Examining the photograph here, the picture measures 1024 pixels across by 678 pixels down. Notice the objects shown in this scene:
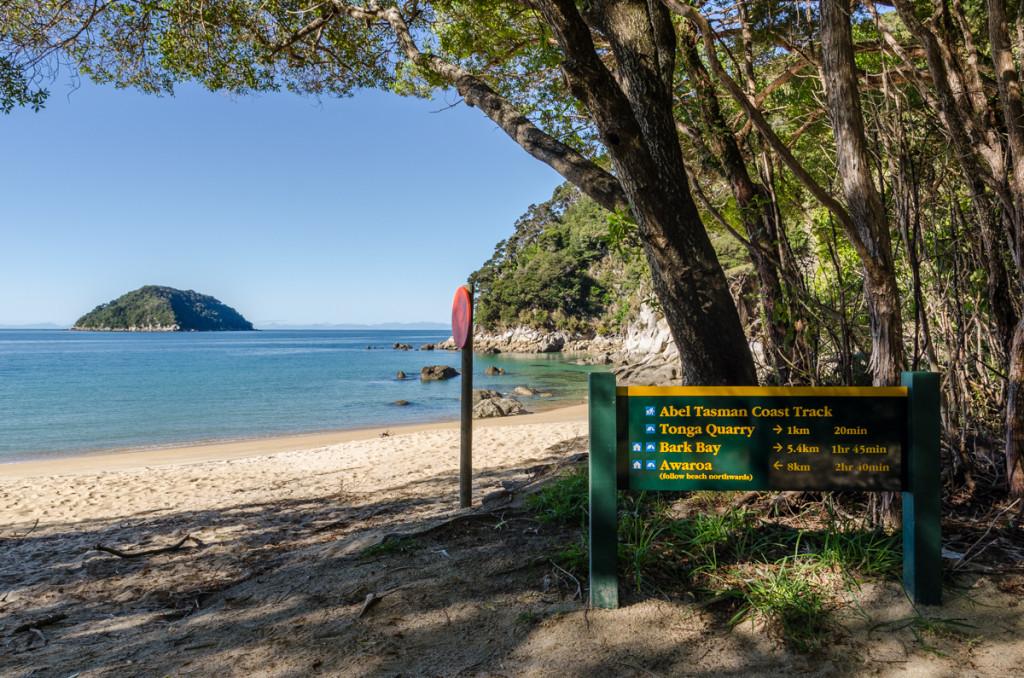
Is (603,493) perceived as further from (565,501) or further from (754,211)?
(754,211)

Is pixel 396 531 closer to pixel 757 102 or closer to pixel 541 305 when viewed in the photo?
pixel 757 102

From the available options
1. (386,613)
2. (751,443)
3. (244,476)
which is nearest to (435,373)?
(244,476)

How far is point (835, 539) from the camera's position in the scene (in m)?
3.09

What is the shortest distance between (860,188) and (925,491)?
158 centimetres

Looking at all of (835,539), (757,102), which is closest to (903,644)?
(835,539)

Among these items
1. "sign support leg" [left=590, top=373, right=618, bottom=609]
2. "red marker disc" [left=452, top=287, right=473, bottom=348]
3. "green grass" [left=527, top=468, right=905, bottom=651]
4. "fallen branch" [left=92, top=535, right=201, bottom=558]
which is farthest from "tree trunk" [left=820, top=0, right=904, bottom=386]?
"fallen branch" [left=92, top=535, right=201, bottom=558]

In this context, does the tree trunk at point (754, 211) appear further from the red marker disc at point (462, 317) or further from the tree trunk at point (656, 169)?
the red marker disc at point (462, 317)

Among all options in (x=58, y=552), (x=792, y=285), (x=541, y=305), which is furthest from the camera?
(x=541, y=305)

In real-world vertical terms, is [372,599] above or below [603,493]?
below

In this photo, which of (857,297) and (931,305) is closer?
(857,297)

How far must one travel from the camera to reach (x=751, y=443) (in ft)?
9.02

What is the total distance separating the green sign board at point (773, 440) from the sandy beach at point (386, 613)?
61 cm

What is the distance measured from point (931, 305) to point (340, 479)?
6.84m

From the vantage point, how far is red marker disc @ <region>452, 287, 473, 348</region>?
4637 mm
